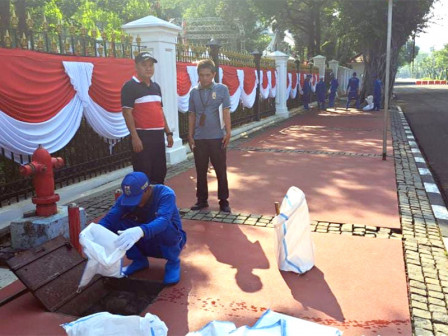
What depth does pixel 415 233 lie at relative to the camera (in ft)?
14.1

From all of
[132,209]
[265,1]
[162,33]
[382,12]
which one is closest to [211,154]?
[132,209]

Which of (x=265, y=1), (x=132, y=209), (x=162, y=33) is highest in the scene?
(x=265, y=1)

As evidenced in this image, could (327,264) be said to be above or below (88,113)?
below

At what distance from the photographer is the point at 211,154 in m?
4.93

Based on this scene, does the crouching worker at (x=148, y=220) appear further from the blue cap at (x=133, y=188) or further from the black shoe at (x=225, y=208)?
the black shoe at (x=225, y=208)

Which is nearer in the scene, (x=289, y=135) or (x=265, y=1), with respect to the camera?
(x=289, y=135)

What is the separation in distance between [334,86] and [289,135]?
9.49 metres

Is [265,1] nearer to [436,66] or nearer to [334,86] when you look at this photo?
[334,86]

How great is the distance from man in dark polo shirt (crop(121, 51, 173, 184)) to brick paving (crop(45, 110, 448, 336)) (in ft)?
2.42

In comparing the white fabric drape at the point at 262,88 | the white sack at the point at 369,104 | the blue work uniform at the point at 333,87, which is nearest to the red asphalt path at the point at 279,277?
the white fabric drape at the point at 262,88

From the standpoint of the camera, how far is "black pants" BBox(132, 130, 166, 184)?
15.8ft

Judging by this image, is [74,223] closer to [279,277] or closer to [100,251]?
[100,251]

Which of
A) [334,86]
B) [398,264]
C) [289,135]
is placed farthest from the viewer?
[334,86]

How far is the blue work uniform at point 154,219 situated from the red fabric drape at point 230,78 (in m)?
7.83
